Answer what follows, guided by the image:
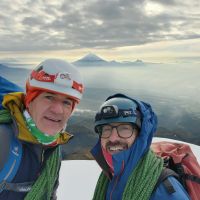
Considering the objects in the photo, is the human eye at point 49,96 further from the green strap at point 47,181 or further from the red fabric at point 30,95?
the green strap at point 47,181

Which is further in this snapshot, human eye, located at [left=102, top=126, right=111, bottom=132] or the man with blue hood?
human eye, located at [left=102, top=126, right=111, bottom=132]

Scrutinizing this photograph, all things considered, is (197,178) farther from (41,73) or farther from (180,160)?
(41,73)

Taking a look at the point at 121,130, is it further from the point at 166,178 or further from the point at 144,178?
the point at 166,178

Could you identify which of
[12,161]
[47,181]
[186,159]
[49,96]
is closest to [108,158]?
[47,181]

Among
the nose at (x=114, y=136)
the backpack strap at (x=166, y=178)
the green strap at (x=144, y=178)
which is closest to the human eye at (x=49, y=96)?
the nose at (x=114, y=136)

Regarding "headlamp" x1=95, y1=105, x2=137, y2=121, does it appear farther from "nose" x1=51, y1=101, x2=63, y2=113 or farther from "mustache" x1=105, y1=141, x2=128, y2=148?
"nose" x1=51, y1=101, x2=63, y2=113

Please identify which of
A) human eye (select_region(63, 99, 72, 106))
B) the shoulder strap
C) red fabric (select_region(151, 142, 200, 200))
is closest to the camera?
the shoulder strap

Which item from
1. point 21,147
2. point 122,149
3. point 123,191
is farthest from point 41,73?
point 123,191

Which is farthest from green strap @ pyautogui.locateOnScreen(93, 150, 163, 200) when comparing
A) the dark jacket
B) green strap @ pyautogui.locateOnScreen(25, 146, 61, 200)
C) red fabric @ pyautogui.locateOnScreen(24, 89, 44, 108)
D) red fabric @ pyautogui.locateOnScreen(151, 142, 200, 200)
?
red fabric @ pyautogui.locateOnScreen(24, 89, 44, 108)
